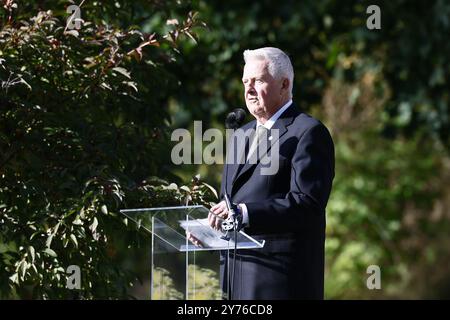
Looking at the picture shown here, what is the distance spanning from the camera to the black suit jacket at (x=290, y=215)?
14.2ft

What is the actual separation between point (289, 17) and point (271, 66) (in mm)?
6602

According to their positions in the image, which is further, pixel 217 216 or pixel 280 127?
pixel 280 127

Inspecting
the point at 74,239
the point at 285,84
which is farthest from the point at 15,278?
the point at 285,84

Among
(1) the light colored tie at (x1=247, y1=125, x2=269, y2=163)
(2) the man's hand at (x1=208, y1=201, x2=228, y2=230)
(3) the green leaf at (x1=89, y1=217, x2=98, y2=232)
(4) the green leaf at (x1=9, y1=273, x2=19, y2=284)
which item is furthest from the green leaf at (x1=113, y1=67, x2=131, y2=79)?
(2) the man's hand at (x1=208, y1=201, x2=228, y2=230)

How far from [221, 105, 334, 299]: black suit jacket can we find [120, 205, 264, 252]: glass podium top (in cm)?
8

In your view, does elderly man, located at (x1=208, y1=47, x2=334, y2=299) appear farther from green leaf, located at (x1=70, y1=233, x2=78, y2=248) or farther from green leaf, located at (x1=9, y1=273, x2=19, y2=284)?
green leaf, located at (x1=9, y1=273, x2=19, y2=284)

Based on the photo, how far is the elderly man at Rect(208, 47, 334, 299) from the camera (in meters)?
4.32

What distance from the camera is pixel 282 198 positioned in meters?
4.46

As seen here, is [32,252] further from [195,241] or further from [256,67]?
[256,67]

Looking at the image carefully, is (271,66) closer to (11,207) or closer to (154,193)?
(154,193)

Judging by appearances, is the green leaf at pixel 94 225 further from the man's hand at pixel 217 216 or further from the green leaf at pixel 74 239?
the man's hand at pixel 217 216

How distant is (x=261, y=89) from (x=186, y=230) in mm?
692
